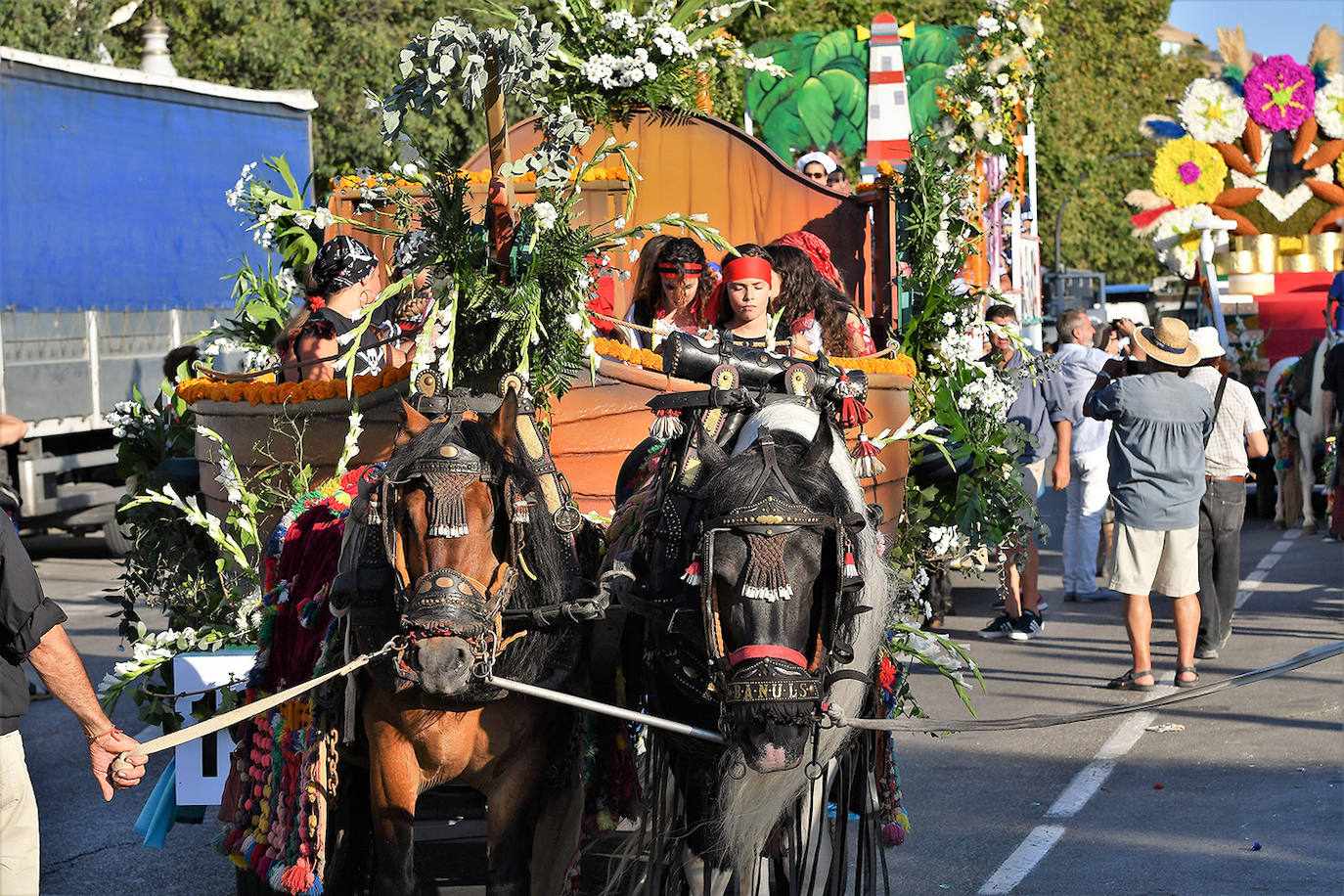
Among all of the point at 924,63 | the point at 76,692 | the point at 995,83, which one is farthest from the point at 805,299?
the point at 924,63

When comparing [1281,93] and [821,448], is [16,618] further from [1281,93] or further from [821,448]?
[1281,93]

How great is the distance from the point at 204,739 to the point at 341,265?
213 centimetres

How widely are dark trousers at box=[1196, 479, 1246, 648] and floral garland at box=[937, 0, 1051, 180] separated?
7.85 ft

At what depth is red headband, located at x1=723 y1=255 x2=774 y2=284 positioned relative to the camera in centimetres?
556

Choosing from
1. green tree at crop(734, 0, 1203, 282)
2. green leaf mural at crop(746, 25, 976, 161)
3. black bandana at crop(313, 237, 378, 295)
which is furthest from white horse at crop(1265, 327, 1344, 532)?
green tree at crop(734, 0, 1203, 282)

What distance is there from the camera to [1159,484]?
8414 mm

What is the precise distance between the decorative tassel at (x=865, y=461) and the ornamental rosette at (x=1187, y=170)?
505 inches

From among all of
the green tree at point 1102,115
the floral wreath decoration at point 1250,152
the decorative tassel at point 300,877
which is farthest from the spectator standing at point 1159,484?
the green tree at point 1102,115

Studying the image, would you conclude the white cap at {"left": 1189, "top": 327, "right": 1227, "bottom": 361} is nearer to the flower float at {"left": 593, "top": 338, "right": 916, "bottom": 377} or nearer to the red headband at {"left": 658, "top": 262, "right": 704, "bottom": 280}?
the flower float at {"left": 593, "top": 338, "right": 916, "bottom": 377}

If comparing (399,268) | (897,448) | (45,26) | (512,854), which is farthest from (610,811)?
(45,26)

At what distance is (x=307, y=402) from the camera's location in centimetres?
552

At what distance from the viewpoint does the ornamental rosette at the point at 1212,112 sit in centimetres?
1627

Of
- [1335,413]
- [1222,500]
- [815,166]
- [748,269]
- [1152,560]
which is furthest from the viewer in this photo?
[1335,413]

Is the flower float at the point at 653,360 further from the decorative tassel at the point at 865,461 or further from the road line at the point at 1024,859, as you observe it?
the road line at the point at 1024,859
